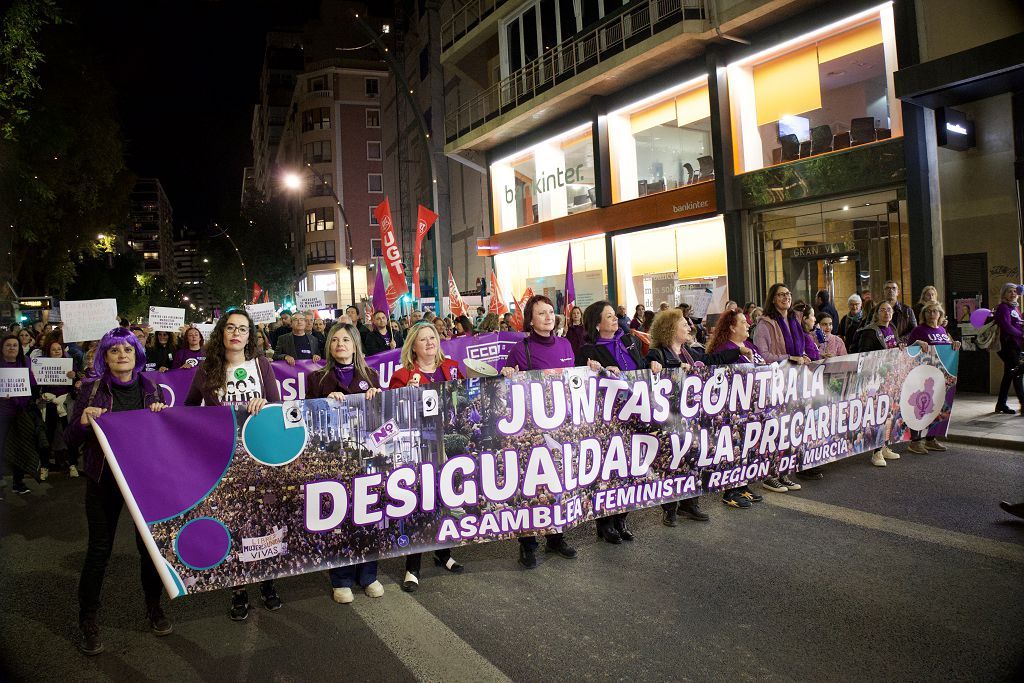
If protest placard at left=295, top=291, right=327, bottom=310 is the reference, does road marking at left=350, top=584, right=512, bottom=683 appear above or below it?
below

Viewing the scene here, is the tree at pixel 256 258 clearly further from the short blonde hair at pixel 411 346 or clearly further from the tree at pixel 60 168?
the short blonde hair at pixel 411 346

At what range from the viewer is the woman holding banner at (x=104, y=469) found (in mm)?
4227

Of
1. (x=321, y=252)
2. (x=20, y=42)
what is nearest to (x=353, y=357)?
(x=20, y=42)

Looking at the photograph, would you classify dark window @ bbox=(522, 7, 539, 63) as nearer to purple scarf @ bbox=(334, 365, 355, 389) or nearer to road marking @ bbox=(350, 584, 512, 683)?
purple scarf @ bbox=(334, 365, 355, 389)

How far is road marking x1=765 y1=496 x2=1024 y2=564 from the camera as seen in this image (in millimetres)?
4973

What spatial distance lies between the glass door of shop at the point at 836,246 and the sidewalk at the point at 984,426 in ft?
10.8

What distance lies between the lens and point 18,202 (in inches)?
808

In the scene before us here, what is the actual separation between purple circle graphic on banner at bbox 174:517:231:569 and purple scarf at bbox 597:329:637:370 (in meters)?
3.25

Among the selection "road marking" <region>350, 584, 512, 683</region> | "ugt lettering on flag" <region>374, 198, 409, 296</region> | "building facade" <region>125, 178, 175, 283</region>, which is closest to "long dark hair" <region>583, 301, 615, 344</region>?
"road marking" <region>350, 584, 512, 683</region>

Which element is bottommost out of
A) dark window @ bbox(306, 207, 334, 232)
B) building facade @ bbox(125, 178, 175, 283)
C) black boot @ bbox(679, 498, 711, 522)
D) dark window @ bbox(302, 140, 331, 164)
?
black boot @ bbox(679, 498, 711, 522)

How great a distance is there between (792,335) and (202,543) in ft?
20.4

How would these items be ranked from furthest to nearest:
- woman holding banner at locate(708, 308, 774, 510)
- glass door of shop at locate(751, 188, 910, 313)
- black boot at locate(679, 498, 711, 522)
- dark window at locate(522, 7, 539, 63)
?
1. dark window at locate(522, 7, 539, 63)
2. glass door of shop at locate(751, 188, 910, 313)
3. woman holding banner at locate(708, 308, 774, 510)
4. black boot at locate(679, 498, 711, 522)

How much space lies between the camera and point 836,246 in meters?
14.7

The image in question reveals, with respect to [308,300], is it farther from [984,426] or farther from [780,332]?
[984,426]
